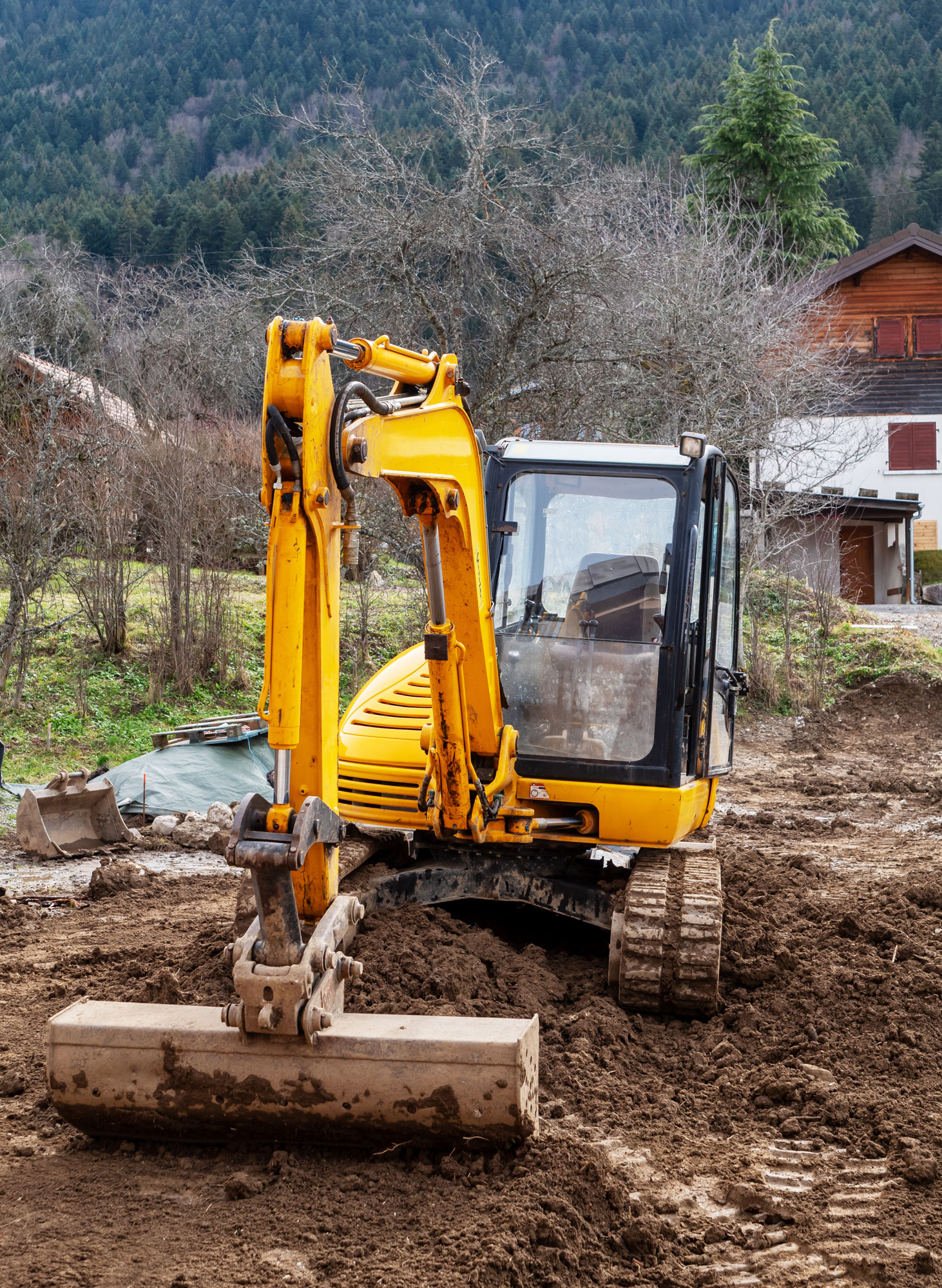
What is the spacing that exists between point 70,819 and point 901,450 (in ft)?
85.5

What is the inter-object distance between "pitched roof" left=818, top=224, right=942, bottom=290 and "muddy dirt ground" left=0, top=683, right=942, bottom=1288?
26786mm

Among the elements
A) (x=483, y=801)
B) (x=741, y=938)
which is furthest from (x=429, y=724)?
(x=741, y=938)

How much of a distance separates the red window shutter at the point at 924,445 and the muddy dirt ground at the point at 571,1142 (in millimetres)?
25529

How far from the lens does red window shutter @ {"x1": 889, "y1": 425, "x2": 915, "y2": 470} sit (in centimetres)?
2966

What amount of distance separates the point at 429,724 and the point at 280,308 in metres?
9.26

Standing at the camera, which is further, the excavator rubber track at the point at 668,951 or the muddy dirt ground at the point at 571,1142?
the excavator rubber track at the point at 668,951

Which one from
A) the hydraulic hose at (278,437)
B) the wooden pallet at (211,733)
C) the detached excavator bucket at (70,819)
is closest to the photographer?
the hydraulic hose at (278,437)

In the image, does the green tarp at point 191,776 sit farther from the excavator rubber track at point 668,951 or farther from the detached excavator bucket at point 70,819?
the excavator rubber track at point 668,951

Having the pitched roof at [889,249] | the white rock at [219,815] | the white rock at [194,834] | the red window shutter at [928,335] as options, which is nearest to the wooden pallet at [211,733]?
the white rock at [219,815]

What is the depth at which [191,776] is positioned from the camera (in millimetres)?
9242

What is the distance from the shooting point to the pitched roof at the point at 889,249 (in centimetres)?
2989

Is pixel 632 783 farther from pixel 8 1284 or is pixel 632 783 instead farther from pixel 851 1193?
pixel 8 1284

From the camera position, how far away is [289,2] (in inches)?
3743

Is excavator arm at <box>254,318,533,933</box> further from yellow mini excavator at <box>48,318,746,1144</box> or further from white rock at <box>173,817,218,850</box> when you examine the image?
white rock at <box>173,817,218,850</box>
